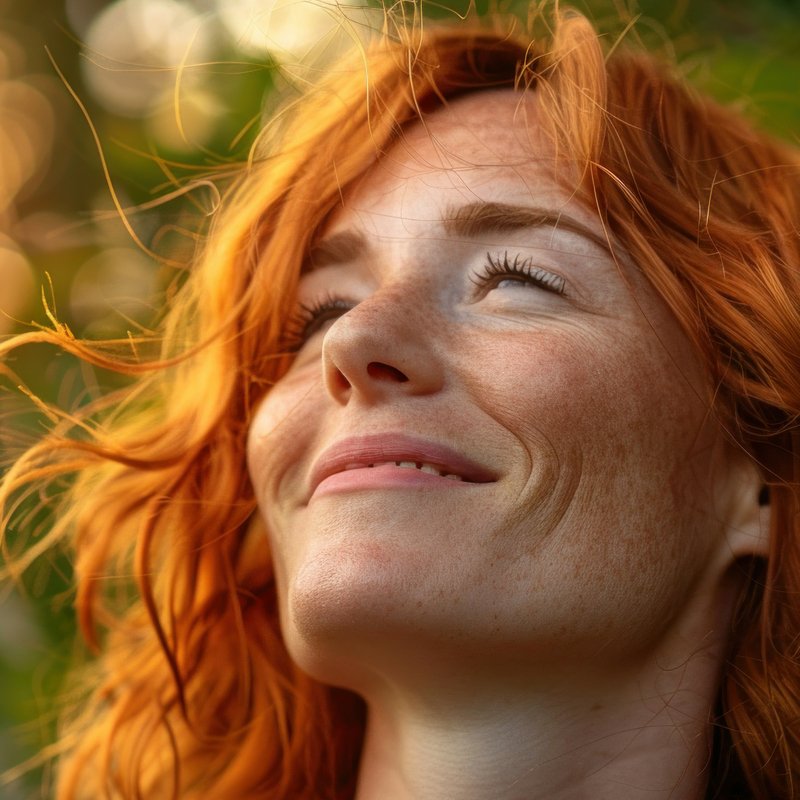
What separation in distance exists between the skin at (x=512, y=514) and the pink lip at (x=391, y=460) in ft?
0.04

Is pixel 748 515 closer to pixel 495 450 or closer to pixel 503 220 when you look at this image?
pixel 495 450

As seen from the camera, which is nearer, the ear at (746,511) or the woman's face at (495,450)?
the woman's face at (495,450)

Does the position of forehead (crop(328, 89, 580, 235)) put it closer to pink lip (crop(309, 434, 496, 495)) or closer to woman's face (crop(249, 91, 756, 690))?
woman's face (crop(249, 91, 756, 690))

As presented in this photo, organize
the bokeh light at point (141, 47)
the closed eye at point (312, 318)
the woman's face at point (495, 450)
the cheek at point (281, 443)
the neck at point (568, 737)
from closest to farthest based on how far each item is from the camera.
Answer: the woman's face at point (495, 450), the neck at point (568, 737), the cheek at point (281, 443), the closed eye at point (312, 318), the bokeh light at point (141, 47)

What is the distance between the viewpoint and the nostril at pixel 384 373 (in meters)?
1.62

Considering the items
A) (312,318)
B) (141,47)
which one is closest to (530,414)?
(312,318)

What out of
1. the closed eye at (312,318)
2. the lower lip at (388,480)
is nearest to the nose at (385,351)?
the lower lip at (388,480)

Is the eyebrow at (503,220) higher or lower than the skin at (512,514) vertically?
higher

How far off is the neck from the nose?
0.45 m

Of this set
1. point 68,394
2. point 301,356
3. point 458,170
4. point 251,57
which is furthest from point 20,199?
point 458,170

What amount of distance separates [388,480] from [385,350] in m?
0.19

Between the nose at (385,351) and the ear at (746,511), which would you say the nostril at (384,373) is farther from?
the ear at (746,511)

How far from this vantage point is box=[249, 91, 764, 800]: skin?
1.54 m

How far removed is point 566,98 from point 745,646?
0.93m
